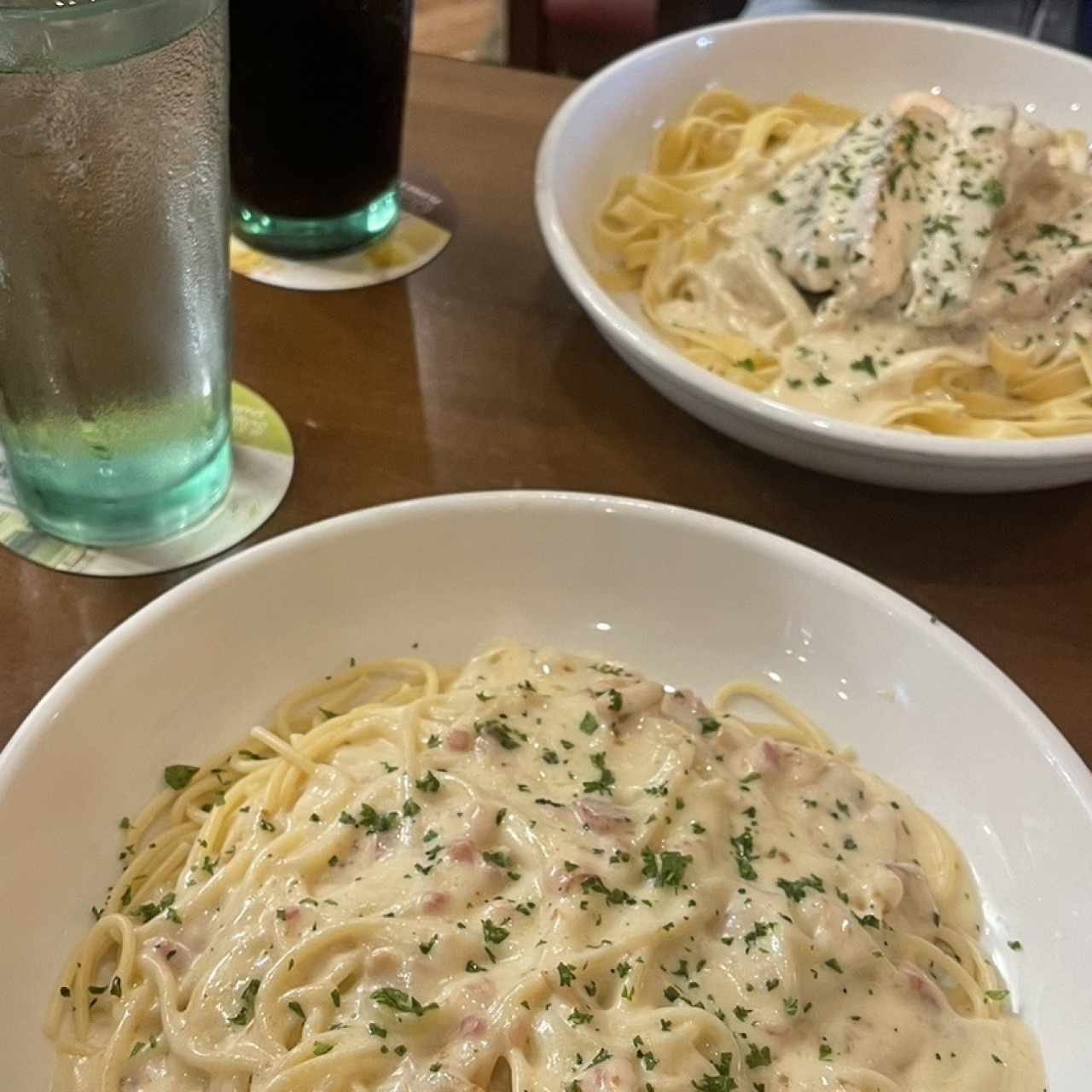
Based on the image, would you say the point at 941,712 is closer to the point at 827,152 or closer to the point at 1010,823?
the point at 1010,823

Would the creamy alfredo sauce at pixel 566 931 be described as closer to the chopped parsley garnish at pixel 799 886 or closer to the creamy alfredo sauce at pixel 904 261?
the chopped parsley garnish at pixel 799 886

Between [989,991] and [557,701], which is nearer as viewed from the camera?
[989,991]

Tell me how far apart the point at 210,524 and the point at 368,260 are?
0.58 metres

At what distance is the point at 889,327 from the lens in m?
1.65

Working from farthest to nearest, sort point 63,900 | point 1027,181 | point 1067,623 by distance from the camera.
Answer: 1. point 1027,181
2. point 1067,623
3. point 63,900

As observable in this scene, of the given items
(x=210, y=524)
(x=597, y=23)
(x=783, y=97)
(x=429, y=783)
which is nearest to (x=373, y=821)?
(x=429, y=783)

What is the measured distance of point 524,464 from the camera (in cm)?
149

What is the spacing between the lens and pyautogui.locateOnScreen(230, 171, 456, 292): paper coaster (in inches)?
68.3

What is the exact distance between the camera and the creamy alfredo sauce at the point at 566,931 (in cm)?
91

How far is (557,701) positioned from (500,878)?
0.66ft

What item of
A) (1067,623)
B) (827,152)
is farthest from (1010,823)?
(827,152)

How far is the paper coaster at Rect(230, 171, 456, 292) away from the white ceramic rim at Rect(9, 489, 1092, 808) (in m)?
0.60

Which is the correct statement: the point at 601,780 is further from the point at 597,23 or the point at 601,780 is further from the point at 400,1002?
the point at 597,23

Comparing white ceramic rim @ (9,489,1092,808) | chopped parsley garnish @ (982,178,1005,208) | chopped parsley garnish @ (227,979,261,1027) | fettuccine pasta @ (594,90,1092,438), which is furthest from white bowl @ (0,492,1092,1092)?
chopped parsley garnish @ (982,178,1005,208)
